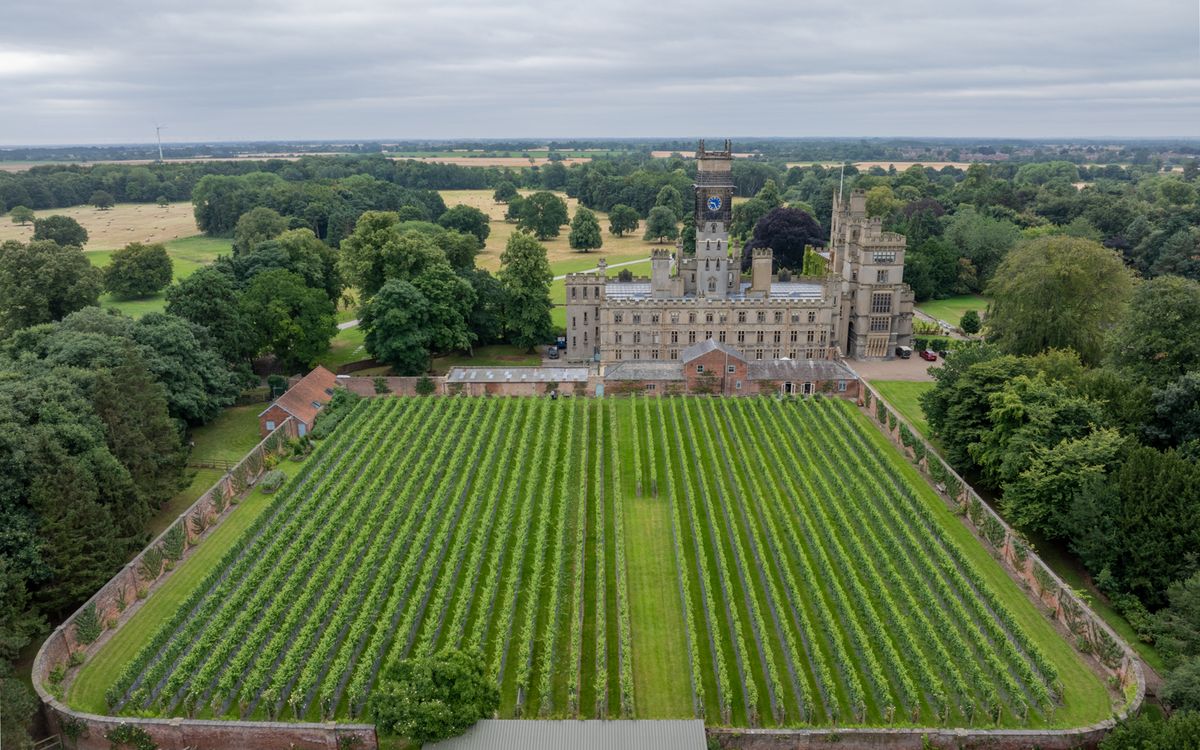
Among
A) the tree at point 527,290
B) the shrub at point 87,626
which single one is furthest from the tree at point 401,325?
the shrub at point 87,626

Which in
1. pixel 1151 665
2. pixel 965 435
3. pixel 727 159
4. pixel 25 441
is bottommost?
pixel 1151 665

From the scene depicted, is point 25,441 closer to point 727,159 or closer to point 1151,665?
point 1151,665

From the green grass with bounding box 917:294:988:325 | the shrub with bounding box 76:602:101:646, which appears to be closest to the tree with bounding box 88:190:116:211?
the shrub with bounding box 76:602:101:646

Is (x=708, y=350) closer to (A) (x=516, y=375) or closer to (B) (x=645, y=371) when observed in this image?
(B) (x=645, y=371)

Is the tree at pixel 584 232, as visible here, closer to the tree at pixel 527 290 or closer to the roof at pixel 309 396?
the tree at pixel 527 290

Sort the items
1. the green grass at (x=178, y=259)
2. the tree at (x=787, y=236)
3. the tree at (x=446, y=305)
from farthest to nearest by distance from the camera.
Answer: the tree at (x=787, y=236)
the green grass at (x=178, y=259)
the tree at (x=446, y=305)

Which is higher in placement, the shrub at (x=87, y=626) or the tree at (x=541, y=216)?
the tree at (x=541, y=216)

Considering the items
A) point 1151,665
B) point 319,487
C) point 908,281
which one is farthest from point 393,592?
point 908,281
